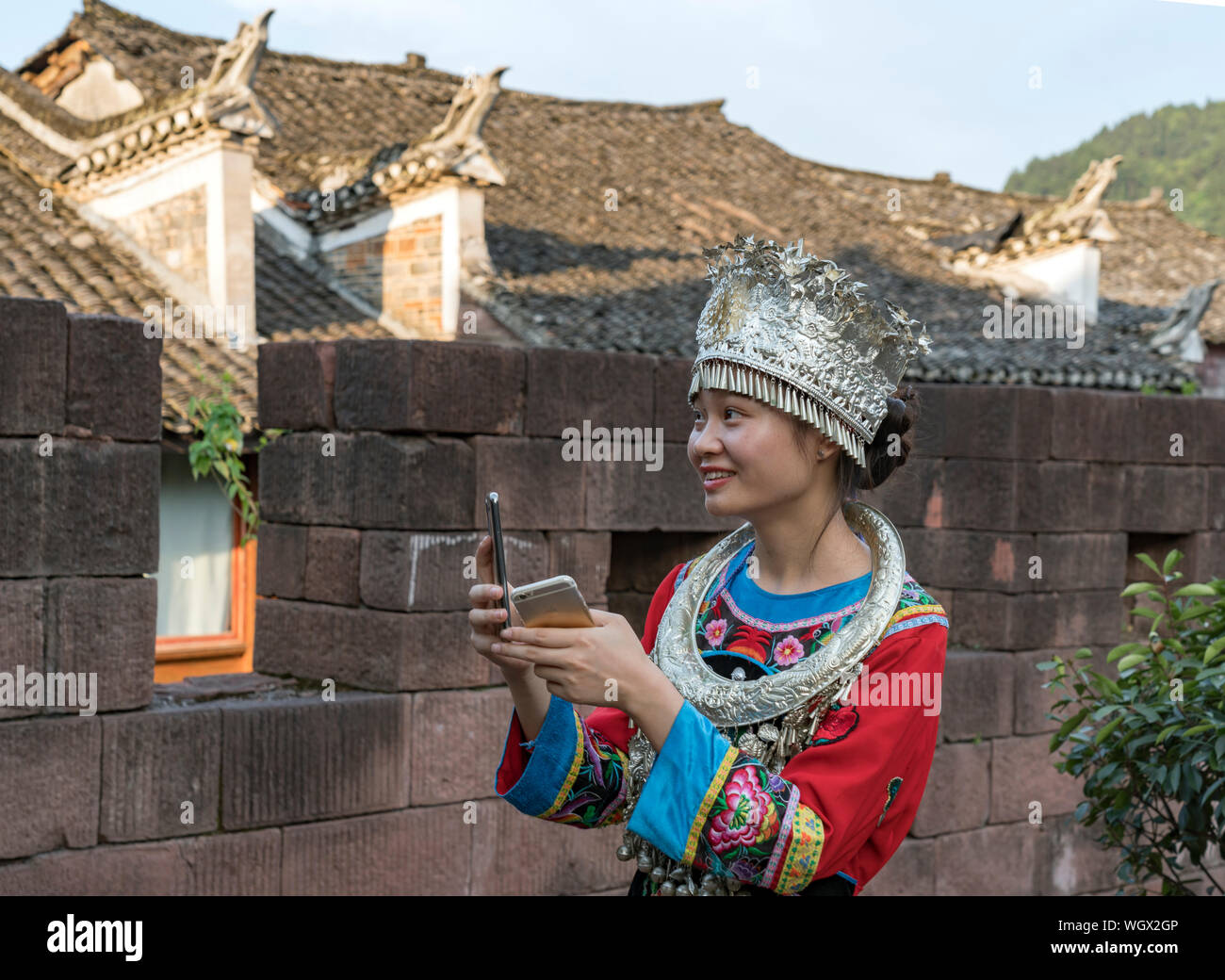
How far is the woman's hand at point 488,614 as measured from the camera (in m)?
2.07

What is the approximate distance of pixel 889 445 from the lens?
2.44 meters

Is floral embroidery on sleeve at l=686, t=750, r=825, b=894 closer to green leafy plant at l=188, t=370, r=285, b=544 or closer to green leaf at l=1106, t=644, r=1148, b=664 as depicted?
green leaf at l=1106, t=644, r=1148, b=664

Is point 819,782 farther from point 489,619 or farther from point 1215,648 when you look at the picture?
point 1215,648

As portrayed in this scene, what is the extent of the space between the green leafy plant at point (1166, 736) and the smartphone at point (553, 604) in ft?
9.17

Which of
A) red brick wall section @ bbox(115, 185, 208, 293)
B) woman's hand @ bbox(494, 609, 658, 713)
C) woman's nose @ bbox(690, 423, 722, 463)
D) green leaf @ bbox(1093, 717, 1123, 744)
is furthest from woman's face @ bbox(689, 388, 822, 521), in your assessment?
red brick wall section @ bbox(115, 185, 208, 293)

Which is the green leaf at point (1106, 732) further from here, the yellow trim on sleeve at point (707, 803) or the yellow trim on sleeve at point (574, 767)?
the yellow trim on sleeve at point (707, 803)

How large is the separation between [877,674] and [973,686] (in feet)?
13.9

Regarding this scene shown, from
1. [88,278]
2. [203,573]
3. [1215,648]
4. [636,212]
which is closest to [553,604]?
[1215,648]

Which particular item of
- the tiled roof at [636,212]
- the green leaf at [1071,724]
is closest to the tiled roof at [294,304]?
the tiled roof at [636,212]

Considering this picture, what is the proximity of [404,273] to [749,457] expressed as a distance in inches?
455

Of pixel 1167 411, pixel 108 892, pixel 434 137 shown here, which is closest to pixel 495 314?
pixel 434 137

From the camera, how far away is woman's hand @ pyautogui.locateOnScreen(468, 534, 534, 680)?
2068 millimetres
